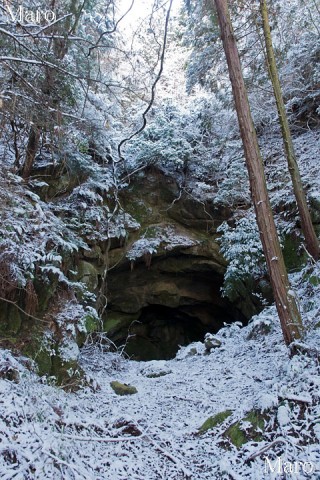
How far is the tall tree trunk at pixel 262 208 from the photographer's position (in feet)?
12.7

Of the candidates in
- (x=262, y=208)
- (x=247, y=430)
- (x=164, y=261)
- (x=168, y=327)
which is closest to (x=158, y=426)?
(x=247, y=430)

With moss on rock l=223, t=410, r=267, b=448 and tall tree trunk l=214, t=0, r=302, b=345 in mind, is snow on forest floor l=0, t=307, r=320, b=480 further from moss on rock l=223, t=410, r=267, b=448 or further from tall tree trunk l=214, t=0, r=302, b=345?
tall tree trunk l=214, t=0, r=302, b=345

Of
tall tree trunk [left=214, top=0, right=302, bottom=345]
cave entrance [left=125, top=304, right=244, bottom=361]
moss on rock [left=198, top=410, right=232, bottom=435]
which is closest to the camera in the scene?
moss on rock [left=198, top=410, right=232, bottom=435]

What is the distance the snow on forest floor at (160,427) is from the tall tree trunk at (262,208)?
0.36 meters

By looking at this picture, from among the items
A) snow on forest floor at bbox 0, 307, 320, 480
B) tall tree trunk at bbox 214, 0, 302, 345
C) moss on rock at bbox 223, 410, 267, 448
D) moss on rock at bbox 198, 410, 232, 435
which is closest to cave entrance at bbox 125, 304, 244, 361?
snow on forest floor at bbox 0, 307, 320, 480

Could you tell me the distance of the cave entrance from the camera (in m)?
10.9

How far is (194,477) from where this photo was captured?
2.74 m

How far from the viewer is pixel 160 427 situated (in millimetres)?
3502

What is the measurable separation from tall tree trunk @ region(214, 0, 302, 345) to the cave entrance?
6704 mm

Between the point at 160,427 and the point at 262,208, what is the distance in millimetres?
2661

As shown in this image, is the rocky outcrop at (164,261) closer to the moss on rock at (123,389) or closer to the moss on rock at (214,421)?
the moss on rock at (123,389)

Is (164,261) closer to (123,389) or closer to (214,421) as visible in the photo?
(123,389)

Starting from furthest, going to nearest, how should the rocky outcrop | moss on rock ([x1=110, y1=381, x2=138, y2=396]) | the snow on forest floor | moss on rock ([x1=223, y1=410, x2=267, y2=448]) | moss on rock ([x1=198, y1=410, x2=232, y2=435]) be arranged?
the rocky outcrop
moss on rock ([x1=110, y1=381, x2=138, y2=396])
moss on rock ([x1=198, y1=410, x2=232, y2=435])
moss on rock ([x1=223, y1=410, x2=267, y2=448])
the snow on forest floor

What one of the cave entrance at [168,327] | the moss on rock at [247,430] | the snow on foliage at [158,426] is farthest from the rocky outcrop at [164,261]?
the moss on rock at [247,430]
